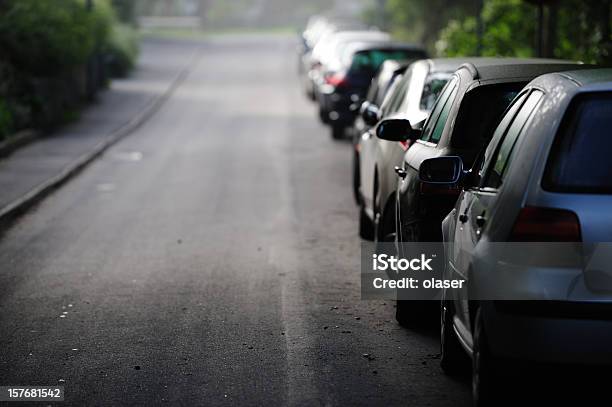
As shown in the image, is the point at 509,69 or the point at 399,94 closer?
the point at 509,69

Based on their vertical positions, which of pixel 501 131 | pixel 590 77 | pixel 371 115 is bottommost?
pixel 371 115

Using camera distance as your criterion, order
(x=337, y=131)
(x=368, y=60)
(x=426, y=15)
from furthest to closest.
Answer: (x=426, y=15)
(x=337, y=131)
(x=368, y=60)

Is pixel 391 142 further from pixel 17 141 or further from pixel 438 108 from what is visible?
pixel 17 141

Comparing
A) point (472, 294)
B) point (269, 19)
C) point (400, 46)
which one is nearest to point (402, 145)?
point (472, 294)

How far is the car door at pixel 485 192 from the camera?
6.44 metres

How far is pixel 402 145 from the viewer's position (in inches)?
424

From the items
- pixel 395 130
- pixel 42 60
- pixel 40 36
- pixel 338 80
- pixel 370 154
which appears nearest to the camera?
pixel 395 130

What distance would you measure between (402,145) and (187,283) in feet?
6.67

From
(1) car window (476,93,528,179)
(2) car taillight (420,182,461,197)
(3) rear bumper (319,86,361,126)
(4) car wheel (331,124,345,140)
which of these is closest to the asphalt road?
(2) car taillight (420,182,461,197)

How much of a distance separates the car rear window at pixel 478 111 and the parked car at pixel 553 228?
2362 mm

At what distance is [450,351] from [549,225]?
2.08m

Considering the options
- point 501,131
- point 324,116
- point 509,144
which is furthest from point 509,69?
point 324,116

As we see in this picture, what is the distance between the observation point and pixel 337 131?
25.2m

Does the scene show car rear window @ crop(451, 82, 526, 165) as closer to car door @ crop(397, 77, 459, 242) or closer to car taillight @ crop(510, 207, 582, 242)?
car door @ crop(397, 77, 459, 242)
